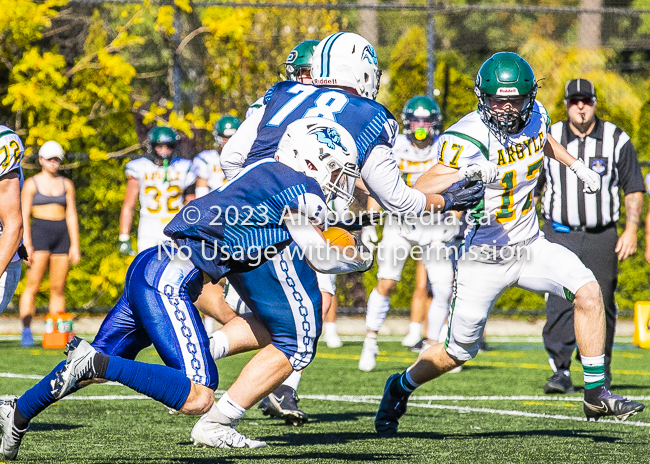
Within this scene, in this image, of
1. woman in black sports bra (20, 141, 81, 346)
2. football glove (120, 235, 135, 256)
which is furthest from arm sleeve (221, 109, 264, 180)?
woman in black sports bra (20, 141, 81, 346)

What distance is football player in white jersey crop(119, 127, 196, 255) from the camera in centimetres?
895

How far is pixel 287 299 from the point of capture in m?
3.94

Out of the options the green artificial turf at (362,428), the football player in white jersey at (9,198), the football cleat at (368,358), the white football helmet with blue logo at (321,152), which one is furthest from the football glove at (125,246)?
the white football helmet with blue logo at (321,152)

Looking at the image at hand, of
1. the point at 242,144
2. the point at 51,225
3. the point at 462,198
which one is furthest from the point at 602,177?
the point at 51,225

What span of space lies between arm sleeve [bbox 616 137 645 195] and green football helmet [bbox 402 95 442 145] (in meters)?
2.33

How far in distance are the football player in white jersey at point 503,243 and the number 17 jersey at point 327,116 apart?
2.08ft

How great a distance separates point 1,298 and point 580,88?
400cm

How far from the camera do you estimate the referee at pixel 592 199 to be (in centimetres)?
675

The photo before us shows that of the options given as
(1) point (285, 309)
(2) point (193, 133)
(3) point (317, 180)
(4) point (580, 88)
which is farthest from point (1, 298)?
(2) point (193, 133)

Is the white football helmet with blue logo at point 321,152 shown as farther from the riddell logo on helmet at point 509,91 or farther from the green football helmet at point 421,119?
the green football helmet at point 421,119

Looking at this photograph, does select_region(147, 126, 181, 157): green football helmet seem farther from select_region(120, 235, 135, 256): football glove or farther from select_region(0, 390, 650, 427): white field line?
select_region(0, 390, 650, 427): white field line

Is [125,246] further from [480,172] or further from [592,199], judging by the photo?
[480,172]

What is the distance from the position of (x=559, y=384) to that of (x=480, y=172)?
2.63 meters

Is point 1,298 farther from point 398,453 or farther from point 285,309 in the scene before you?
point 398,453
